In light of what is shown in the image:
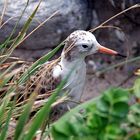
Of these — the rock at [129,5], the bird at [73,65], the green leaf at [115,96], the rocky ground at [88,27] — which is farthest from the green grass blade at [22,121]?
the rock at [129,5]

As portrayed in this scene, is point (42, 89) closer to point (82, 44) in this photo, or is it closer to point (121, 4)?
point (82, 44)

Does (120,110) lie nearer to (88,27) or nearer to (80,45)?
(80,45)

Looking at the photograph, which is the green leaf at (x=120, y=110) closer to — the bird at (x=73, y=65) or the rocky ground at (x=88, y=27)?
the bird at (x=73, y=65)

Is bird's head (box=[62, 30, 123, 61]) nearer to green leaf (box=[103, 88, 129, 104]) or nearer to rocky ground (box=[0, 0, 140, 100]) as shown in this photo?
rocky ground (box=[0, 0, 140, 100])

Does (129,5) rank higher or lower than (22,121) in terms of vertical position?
higher

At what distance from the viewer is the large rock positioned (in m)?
4.05

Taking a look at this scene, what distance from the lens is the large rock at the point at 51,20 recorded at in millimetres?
4051

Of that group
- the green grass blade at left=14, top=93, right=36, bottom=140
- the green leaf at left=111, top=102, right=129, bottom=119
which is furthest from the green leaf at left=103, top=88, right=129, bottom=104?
the green grass blade at left=14, top=93, right=36, bottom=140

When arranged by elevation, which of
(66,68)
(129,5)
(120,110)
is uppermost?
(129,5)

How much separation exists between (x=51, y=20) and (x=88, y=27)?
0.41 metres

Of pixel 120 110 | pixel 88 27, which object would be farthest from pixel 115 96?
pixel 88 27

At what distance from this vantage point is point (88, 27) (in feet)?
14.5

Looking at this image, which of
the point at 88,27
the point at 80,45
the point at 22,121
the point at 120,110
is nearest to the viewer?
the point at 120,110

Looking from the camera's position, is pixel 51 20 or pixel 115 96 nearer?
pixel 115 96
